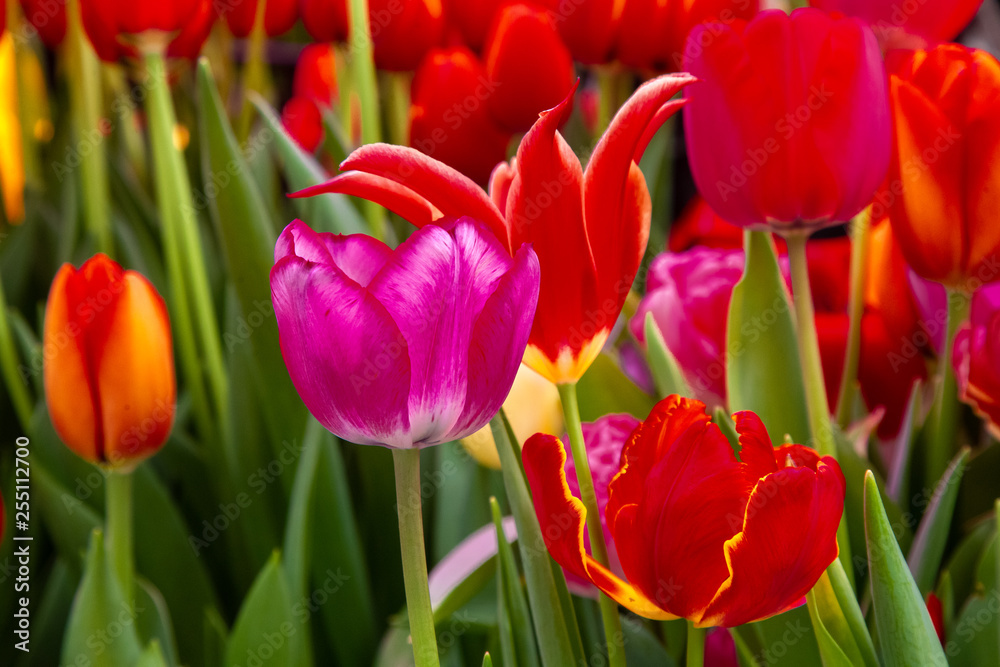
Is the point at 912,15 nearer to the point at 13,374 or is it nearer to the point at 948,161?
the point at 948,161

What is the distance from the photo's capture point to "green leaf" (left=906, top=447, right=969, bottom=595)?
1.13 ft

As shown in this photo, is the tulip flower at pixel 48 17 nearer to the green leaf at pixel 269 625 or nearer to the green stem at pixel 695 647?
the green leaf at pixel 269 625

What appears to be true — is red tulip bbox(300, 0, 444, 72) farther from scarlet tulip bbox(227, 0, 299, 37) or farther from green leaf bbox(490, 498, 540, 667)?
green leaf bbox(490, 498, 540, 667)

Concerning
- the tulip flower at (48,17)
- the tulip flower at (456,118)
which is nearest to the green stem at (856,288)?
the tulip flower at (456,118)

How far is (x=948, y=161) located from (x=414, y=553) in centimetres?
23

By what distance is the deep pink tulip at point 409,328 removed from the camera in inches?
8.3

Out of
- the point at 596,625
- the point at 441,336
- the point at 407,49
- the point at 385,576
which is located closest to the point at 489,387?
the point at 441,336

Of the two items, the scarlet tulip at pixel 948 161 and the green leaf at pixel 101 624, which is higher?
the scarlet tulip at pixel 948 161

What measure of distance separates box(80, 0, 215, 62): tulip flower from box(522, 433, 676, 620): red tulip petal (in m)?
0.38

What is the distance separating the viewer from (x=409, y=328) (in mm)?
217

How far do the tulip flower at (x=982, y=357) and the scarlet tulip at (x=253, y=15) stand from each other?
1.81 feet

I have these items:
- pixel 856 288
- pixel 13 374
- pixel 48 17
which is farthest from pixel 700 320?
pixel 48 17

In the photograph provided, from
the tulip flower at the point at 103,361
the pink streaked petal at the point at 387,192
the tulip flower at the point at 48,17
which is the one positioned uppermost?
the tulip flower at the point at 48,17

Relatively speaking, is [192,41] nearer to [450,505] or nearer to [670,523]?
[450,505]
